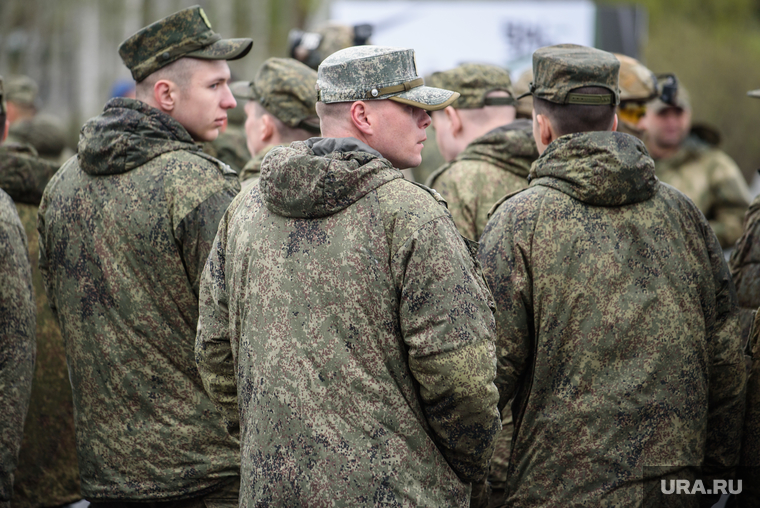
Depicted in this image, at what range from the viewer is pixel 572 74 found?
3148mm

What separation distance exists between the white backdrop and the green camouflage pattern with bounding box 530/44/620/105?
7.79 m

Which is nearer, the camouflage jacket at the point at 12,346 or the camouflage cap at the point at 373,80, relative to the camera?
the camouflage cap at the point at 373,80

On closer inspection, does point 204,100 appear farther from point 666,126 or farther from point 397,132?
point 666,126

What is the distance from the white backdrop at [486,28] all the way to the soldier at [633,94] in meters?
5.82

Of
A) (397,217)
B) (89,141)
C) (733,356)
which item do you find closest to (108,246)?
(89,141)

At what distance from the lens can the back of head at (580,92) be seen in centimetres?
314

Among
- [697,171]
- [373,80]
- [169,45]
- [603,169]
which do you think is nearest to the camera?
[373,80]

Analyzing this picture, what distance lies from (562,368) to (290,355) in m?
1.15

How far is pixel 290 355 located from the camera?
2324 millimetres

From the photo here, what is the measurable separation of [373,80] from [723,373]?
180 cm

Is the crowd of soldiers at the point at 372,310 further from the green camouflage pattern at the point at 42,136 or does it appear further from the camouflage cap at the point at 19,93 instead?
the camouflage cap at the point at 19,93

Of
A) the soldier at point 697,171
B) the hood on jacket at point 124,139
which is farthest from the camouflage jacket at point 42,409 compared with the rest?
the soldier at point 697,171

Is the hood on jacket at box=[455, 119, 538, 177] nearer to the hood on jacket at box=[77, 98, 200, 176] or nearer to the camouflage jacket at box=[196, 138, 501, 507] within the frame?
the hood on jacket at box=[77, 98, 200, 176]

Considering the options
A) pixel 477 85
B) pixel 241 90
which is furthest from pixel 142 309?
pixel 477 85
